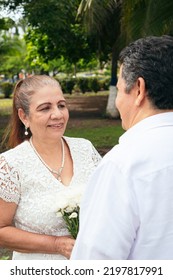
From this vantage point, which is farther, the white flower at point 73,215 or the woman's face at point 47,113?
the woman's face at point 47,113

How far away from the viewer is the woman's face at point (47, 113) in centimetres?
253

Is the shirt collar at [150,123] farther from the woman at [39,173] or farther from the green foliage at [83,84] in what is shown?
A: the green foliage at [83,84]

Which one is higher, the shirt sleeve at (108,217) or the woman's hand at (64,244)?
the shirt sleeve at (108,217)

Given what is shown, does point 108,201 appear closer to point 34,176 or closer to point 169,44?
point 169,44

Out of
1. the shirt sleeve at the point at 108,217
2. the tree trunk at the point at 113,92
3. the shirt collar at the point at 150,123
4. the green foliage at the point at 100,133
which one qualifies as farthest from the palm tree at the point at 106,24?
the shirt sleeve at the point at 108,217

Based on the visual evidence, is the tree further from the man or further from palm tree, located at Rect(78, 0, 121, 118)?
the man

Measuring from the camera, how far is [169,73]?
162 cm

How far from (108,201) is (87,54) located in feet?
66.0

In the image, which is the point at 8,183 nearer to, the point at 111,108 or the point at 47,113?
the point at 47,113

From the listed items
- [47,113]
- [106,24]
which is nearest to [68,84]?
[106,24]

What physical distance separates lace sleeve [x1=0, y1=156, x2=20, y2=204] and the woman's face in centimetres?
25

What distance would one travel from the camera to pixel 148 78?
63.2 inches

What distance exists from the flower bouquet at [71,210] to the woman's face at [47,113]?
368 millimetres
